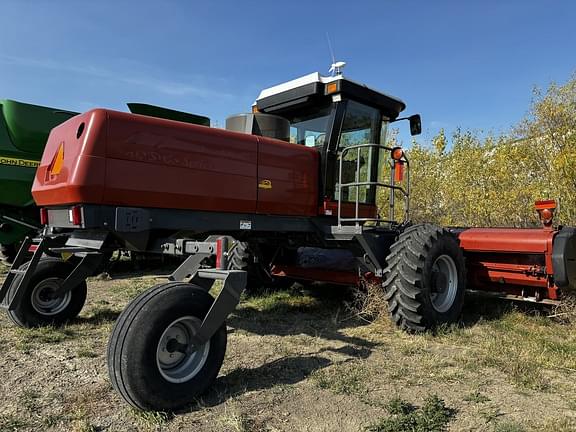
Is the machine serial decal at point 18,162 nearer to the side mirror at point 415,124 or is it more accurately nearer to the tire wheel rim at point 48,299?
the tire wheel rim at point 48,299

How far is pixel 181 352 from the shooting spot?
3.21 m

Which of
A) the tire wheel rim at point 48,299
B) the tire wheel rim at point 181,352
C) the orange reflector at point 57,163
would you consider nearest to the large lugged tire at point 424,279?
the tire wheel rim at point 181,352

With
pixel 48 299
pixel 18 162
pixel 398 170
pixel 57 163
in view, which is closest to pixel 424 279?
pixel 398 170

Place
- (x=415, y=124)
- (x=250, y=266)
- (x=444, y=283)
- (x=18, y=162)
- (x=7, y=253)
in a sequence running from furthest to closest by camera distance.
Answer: (x=7, y=253) < (x=18, y=162) < (x=250, y=266) < (x=415, y=124) < (x=444, y=283)

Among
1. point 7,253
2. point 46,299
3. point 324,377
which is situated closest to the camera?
point 324,377

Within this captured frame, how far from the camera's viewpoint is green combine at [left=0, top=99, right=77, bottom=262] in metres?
8.23

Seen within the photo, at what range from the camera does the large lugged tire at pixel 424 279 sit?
481 centimetres

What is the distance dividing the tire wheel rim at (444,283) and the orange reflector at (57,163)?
12.5 ft

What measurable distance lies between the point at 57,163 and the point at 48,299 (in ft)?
5.66

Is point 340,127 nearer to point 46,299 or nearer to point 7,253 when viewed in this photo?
point 46,299

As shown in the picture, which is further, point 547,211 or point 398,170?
point 398,170

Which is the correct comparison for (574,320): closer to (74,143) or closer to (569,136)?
(74,143)

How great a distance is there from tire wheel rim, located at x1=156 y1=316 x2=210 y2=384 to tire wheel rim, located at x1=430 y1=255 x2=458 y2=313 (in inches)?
113

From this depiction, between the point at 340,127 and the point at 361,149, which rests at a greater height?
the point at 340,127
